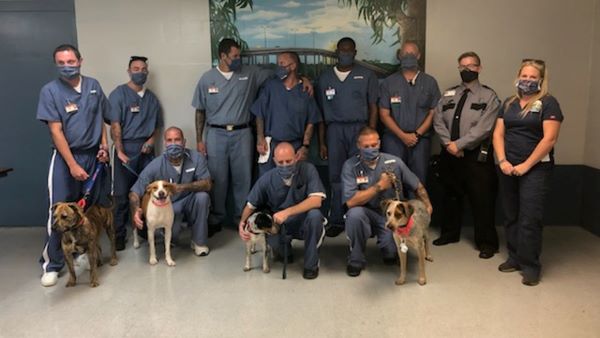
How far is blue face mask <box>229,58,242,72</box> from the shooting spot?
4.50 m

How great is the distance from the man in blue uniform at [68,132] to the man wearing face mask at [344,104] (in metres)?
1.94

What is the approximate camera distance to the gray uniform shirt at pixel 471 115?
3.96m

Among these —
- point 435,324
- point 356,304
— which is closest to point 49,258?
point 356,304

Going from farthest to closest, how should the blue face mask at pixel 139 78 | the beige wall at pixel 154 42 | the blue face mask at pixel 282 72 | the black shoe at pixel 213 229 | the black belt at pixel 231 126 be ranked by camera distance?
the beige wall at pixel 154 42, the black shoe at pixel 213 229, the black belt at pixel 231 126, the blue face mask at pixel 139 78, the blue face mask at pixel 282 72

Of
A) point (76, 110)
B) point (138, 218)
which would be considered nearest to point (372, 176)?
point (138, 218)

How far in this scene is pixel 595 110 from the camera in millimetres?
4586

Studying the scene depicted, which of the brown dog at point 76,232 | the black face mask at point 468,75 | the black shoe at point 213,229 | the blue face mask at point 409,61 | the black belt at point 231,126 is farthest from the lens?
the black shoe at point 213,229

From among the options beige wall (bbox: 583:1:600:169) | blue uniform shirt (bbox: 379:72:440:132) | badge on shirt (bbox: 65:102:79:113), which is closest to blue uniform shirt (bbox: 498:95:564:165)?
blue uniform shirt (bbox: 379:72:440:132)

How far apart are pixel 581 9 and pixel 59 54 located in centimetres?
451

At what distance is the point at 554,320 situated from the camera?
2.86 meters

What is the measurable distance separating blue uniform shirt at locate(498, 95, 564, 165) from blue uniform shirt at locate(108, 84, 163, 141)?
305 cm

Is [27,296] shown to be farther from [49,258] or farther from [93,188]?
[93,188]

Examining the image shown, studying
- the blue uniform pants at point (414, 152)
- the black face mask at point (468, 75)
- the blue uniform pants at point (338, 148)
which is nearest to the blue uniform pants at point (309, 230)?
the blue uniform pants at point (338, 148)

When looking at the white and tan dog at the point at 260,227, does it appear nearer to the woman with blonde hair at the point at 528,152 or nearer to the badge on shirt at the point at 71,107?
the badge on shirt at the point at 71,107
